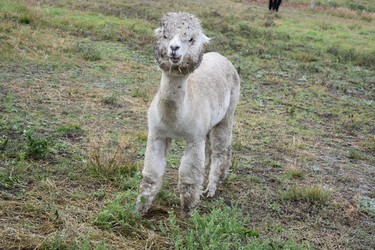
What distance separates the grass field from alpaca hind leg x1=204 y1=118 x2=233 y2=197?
0.48ft

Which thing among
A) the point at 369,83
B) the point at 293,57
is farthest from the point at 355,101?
the point at 293,57

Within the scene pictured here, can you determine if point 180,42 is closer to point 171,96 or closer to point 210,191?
point 171,96

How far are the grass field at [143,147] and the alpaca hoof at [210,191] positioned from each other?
0.09 metres

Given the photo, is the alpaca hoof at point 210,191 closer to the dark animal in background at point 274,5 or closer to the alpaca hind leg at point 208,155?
the alpaca hind leg at point 208,155

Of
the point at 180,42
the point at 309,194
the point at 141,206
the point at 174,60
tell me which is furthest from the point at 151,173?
the point at 309,194

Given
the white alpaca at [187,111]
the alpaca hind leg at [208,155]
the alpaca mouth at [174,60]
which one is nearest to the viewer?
the alpaca mouth at [174,60]

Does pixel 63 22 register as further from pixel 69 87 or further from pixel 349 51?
pixel 349 51

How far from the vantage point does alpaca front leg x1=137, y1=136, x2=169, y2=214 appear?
14.9 ft

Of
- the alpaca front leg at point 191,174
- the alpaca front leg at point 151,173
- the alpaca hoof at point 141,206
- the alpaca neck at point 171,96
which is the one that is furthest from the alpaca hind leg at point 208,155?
the alpaca neck at point 171,96

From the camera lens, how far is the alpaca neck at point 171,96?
4.16 meters

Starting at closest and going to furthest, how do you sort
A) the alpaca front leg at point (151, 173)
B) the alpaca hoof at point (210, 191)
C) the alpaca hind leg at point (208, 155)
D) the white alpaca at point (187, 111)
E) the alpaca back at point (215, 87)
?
the white alpaca at point (187, 111) → the alpaca front leg at point (151, 173) → the alpaca back at point (215, 87) → the alpaca hoof at point (210, 191) → the alpaca hind leg at point (208, 155)

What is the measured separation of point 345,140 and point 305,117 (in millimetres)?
1067

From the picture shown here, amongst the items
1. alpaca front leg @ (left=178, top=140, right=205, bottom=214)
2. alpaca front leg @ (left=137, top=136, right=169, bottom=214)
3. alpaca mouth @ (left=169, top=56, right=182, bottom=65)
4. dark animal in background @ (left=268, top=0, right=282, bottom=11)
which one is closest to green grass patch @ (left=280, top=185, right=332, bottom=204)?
alpaca front leg @ (left=178, top=140, right=205, bottom=214)

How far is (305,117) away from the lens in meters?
9.06
